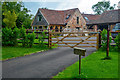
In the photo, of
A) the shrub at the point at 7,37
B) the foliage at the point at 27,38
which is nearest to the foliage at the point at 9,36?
the shrub at the point at 7,37

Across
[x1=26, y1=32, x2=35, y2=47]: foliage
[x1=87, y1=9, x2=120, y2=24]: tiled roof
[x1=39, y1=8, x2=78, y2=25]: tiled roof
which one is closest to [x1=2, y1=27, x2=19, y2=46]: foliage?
[x1=26, y1=32, x2=35, y2=47]: foliage

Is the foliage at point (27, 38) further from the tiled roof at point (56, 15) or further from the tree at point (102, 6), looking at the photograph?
the tree at point (102, 6)

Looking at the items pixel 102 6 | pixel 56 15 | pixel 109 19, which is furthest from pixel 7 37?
pixel 102 6

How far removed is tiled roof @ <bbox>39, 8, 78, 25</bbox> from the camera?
37.8 m

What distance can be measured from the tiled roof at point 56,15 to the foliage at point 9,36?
70.6 feet

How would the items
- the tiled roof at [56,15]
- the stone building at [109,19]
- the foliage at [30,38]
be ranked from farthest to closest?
the tiled roof at [56,15] < the stone building at [109,19] < the foliage at [30,38]

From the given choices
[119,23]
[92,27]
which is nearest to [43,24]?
[92,27]

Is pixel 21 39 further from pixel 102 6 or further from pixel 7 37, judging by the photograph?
pixel 102 6

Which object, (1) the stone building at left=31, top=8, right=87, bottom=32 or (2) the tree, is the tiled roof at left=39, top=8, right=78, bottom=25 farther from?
(2) the tree

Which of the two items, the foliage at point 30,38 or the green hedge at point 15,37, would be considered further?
the green hedge at point 15,37

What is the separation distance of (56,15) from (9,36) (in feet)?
82.6

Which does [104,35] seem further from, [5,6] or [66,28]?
[5,6]

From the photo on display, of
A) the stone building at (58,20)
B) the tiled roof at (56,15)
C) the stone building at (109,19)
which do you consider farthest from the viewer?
the tiled roof at (56,15)

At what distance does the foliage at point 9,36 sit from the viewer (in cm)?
1564
